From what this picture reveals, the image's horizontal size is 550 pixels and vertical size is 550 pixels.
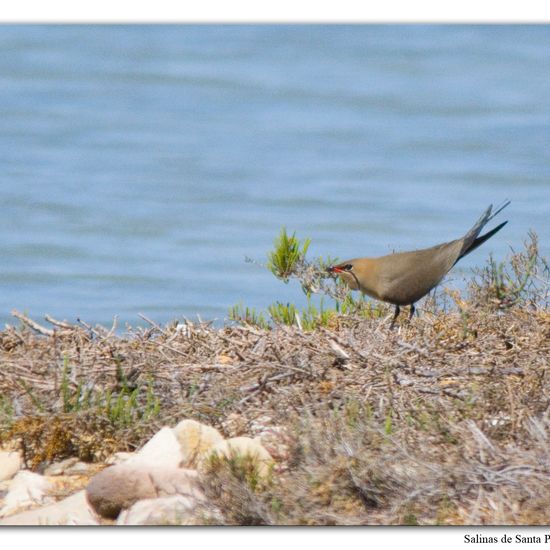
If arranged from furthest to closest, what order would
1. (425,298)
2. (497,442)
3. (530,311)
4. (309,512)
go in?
(425,298) < (530,311) < (497,442) < (309,512)

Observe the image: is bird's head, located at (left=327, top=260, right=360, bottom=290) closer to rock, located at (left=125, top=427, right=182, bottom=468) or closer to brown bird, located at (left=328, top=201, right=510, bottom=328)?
brown bird, located at (left=328, top=201, right=510, bottom=328)

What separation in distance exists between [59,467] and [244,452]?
0.83 metres

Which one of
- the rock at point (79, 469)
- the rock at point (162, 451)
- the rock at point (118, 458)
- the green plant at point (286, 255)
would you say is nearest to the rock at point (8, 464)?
the rock at point (79, 469)

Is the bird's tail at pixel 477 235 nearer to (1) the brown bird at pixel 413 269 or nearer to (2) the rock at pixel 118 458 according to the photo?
(1) the brown bird at pixel 413 269

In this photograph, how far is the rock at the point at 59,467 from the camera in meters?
5.12

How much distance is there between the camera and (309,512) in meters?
4.47

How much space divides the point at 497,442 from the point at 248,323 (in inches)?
87.4

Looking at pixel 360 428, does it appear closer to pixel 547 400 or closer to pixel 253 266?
pixel 547 400

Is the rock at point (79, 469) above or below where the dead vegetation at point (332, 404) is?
below

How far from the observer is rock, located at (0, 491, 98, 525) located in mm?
4605

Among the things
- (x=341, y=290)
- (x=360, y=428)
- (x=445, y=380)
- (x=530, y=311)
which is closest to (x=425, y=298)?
(x=341, y=290)

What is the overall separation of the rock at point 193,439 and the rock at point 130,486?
185mm
